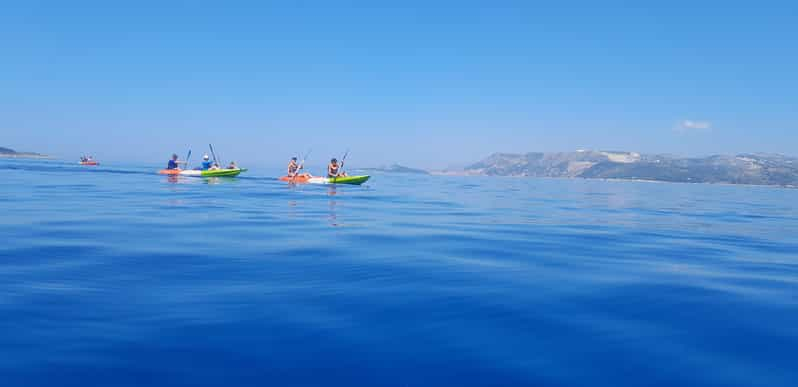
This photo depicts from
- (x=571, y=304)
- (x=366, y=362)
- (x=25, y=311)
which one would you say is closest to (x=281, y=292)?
(x=366, y=362)

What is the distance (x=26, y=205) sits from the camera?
17391 millimetres

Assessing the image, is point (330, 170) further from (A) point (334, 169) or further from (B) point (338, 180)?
(B) point (338, 180)

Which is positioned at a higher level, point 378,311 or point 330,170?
point 330,170

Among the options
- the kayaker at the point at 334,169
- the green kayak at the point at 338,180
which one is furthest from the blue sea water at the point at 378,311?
the kayaker at the point at 334,169

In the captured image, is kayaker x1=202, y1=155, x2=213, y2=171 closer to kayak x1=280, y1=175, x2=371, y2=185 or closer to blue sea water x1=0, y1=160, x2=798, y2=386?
kayak x1=280, y1=175, x2=371, y2=185

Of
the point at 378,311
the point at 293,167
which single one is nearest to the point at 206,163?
the point at 293,167

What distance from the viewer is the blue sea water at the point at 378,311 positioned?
14.3 feet

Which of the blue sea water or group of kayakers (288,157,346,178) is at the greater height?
group of kayakers (288,157,346,178)

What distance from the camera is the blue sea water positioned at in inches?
171

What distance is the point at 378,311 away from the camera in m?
6.05

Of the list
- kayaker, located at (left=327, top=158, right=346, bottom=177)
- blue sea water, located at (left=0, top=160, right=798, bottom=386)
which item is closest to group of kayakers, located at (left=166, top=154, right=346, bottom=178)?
kayaker, located at (left=327, top=158, right=346, bottom=177)

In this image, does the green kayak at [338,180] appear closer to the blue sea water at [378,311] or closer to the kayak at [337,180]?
the kayak at [337,180]

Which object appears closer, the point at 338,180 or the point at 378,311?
the point at 378,311

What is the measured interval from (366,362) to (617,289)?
17.0 feet
